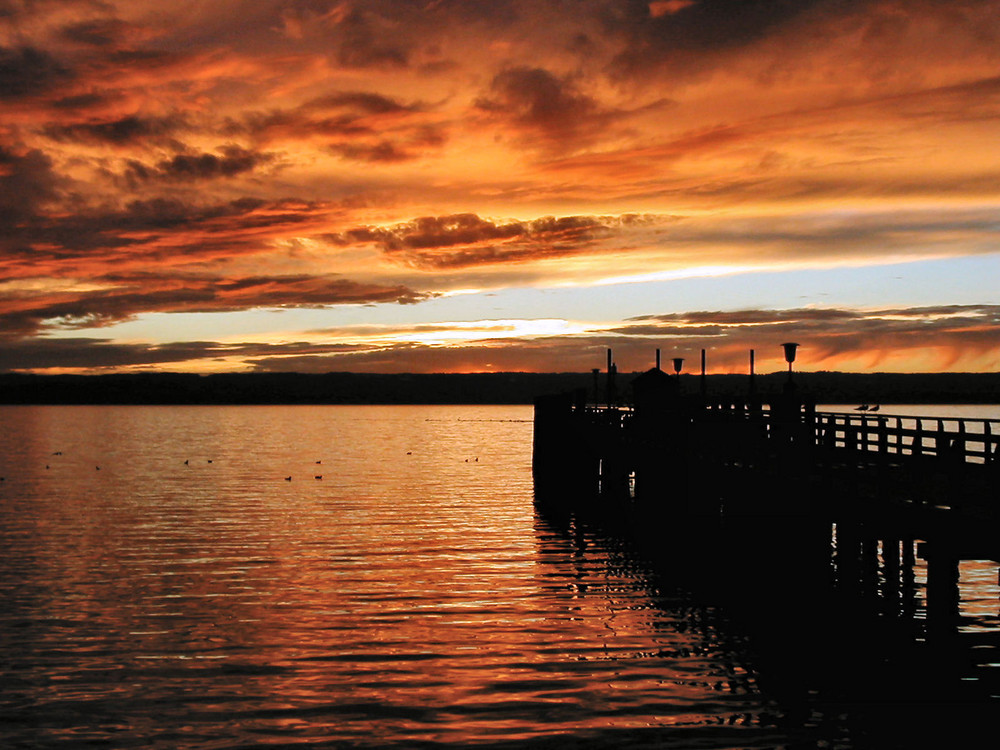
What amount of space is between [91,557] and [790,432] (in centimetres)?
1740

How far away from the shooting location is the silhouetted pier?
15.4 metres

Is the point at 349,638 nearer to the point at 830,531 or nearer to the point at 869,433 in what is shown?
the point at 830,531

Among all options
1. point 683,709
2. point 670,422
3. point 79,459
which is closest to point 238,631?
point 683,709

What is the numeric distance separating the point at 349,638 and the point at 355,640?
0.21 meters

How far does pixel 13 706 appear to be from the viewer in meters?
12.9

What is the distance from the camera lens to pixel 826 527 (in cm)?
2400

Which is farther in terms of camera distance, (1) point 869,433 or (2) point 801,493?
(1) point 869,433

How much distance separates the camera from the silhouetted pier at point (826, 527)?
15430 millimetres

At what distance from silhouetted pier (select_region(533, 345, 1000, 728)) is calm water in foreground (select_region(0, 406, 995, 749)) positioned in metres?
1.72

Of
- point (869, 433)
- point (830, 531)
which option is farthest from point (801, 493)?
point (869, 433)

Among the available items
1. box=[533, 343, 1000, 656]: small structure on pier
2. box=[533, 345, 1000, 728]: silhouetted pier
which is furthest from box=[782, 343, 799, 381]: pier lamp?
box=[533, 345, 1000, 728]: silhouetted pier

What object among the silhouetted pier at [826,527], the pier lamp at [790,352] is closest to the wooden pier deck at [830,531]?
the silhouetted pier at [826,527]

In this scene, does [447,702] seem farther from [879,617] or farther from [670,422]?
[670,422]

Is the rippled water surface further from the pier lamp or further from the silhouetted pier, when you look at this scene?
the pier lamp
